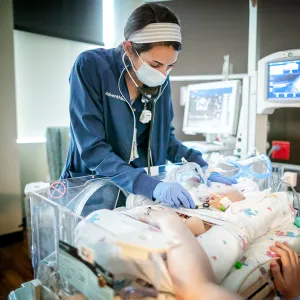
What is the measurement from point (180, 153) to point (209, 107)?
0.90 m

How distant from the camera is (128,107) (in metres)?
1.27

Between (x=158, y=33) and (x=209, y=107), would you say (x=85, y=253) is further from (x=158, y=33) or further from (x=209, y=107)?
(x=209, y=107)

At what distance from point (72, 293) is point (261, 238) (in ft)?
2.03

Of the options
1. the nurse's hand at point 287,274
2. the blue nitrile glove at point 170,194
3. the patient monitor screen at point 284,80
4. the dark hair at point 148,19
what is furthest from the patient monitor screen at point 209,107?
the nurse's hand at point 287,274

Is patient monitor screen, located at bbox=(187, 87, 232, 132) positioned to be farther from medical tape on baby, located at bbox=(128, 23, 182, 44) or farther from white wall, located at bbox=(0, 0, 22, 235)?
white wall, located at bbox=(0, 0, 22, 235)

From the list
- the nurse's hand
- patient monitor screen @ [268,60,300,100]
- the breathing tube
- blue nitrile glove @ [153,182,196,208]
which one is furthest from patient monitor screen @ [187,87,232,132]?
the nurse's hand

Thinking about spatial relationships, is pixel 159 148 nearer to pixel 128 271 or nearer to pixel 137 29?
pixel 137 29

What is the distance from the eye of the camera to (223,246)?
0.83 m

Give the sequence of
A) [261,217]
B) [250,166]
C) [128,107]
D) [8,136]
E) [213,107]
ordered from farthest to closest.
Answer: [8,136] → [213,107] → [250,166] → [128,107] → [261,217]

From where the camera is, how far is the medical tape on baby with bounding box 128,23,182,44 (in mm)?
1109

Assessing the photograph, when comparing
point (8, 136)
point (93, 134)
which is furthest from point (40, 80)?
point (93, 134)

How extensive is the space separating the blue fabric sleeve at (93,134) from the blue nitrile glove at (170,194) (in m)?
0.03

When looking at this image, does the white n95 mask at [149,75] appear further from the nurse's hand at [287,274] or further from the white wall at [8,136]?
the white wall at [8,136]

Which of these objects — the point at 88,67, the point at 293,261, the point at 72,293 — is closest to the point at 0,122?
the point at 88,67
